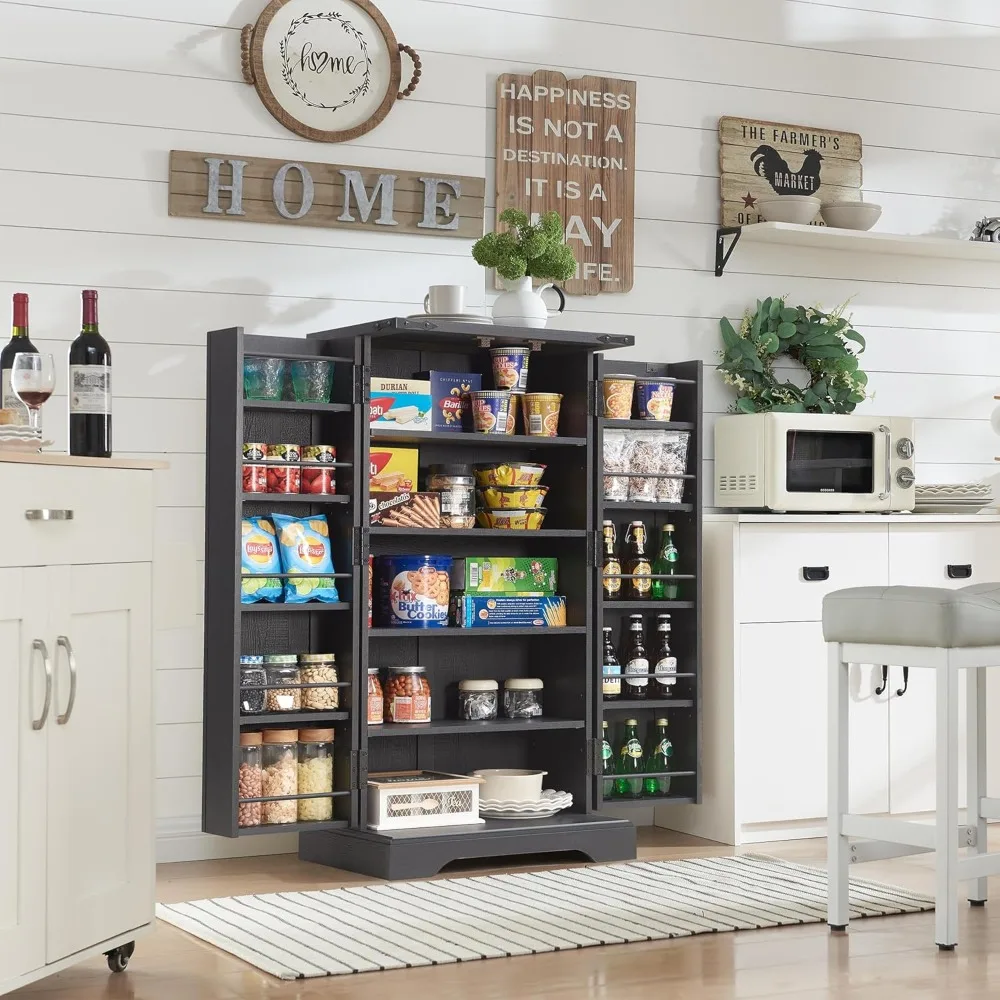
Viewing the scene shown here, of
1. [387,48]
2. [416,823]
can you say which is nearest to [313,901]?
[416,823]

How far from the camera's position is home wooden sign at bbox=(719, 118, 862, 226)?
516 cm

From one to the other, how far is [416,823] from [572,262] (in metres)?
1.64

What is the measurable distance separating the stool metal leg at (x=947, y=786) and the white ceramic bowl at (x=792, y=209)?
216 centimetres

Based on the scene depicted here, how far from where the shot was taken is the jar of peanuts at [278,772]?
4.18 m

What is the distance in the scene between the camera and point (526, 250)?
4445 millimetres

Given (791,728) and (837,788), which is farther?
(791,728)

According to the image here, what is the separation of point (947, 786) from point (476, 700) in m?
1.56

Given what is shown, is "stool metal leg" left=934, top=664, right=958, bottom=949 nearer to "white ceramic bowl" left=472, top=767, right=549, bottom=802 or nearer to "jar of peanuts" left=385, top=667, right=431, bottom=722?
"white ceramic bowl" left=472, top=767, right=549, bottom=802

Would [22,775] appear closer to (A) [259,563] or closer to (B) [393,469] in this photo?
(A) [259,563]

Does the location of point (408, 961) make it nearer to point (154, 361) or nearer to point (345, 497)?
point (345, 497)

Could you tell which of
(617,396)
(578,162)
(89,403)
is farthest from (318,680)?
(578,162)

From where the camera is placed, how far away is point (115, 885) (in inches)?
121

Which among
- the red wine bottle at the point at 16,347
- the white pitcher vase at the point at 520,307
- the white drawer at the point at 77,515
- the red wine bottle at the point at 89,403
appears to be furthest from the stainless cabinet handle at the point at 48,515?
the white pitcher vase at the point at 520,307

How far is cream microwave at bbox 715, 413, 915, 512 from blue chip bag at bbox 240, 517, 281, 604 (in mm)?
1540
